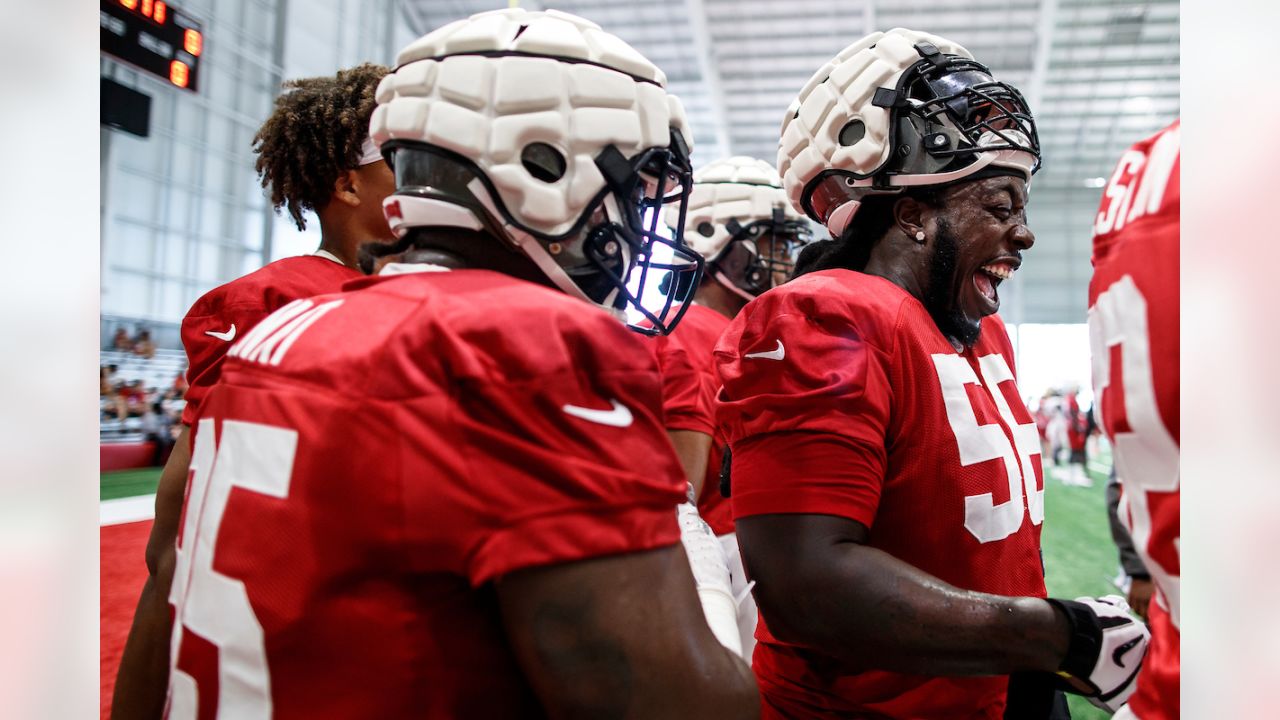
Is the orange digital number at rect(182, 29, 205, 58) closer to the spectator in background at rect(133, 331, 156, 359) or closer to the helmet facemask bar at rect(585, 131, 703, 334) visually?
the spectator in background at rect(133, 331, 156, 359)

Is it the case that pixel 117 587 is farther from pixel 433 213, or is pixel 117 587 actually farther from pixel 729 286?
pixel 433 213

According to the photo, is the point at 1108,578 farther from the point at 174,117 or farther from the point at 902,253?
the point at 174,117

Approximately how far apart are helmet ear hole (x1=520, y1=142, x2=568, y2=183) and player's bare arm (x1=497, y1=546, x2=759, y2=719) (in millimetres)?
614

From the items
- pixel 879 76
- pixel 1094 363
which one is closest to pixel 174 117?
pixel 879 76

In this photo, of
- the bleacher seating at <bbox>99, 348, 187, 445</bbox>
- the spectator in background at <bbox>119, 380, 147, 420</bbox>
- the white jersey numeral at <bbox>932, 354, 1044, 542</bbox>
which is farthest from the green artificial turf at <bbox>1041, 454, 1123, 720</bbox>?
the spectator in background at <bbox>119, 380, 147, 420</bbox>

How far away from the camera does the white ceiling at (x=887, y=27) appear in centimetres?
1467

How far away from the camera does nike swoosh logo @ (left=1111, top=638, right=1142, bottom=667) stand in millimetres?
1406

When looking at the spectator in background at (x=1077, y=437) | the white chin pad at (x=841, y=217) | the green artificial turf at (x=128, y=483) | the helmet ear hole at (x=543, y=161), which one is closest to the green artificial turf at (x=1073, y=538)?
the green artificial turf at (x=128, y=483)

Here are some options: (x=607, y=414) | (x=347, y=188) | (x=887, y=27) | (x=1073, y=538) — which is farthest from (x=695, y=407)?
(x=887, y=27)

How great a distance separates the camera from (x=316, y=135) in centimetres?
248

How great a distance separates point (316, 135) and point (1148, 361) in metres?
2.23

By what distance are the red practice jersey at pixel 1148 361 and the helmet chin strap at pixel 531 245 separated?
28.5 inches

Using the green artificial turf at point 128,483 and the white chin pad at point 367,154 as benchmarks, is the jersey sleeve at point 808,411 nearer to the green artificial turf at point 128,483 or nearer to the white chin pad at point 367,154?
the white chin pad at point 367,154
